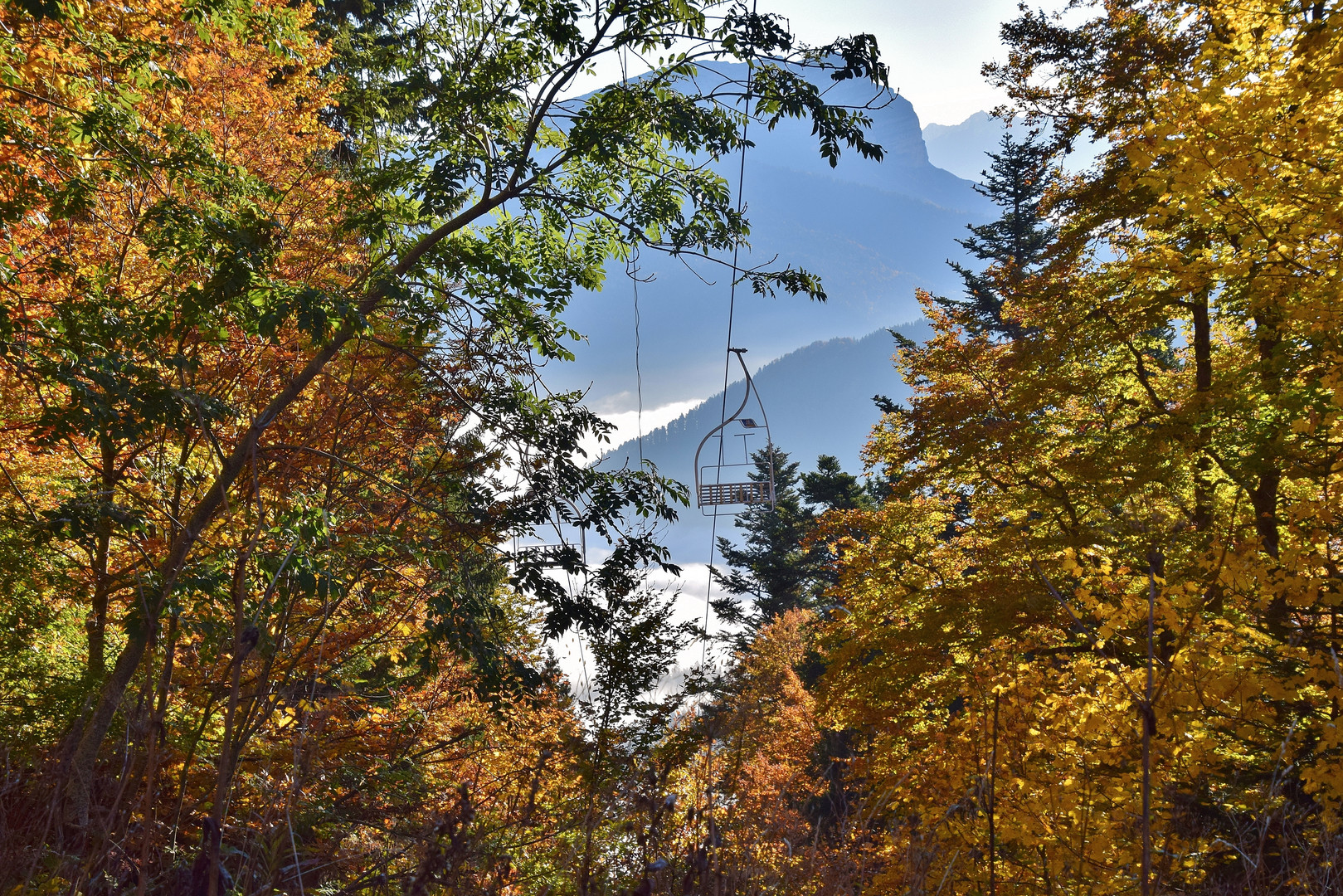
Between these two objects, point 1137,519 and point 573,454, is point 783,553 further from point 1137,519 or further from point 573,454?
point 1137,519

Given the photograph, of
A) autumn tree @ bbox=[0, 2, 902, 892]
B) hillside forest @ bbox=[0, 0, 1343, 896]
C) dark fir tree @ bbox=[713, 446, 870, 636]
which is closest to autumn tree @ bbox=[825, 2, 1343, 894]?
hillside forest @ bbox=[0, 0, 1343, 896]

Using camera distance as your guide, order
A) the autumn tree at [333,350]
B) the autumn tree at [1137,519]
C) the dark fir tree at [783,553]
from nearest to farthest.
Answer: the autumn tree at [1137,519] → the autumn tree at [333,350] → the dark fir tree at [783,553]

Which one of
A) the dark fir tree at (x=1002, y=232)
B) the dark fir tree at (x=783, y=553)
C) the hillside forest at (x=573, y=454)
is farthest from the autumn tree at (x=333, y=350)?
the dark fir tree at (x=783, y=553)

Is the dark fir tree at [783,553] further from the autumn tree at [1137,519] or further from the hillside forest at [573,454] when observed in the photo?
the hillside forest at [573,454]

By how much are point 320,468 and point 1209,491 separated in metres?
9.96

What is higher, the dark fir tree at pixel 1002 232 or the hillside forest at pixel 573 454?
the dark fir tree at pixel 1002 232

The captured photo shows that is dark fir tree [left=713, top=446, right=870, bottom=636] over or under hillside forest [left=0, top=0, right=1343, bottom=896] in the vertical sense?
over

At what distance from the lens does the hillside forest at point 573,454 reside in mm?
4219

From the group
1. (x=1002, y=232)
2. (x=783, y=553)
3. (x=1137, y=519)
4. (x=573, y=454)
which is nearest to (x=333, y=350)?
(x=573, y=454)

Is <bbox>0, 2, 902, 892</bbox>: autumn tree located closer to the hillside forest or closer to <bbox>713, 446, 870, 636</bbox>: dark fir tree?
the hillside forest

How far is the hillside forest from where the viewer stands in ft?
13.8

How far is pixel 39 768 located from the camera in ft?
20.2

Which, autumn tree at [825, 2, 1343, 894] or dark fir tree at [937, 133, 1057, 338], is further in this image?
dark fir tree at [937, 133, 1057, 338]

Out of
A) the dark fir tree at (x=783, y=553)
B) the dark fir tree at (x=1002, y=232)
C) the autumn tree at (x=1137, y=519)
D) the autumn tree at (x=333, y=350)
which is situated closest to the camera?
the autumn tree at (x=1137, y=519)
